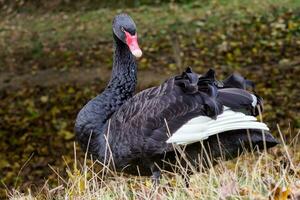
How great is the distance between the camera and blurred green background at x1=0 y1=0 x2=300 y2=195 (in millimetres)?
7934

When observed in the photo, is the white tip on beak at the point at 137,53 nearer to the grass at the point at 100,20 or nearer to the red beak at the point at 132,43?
the red beak at the point at 132,43

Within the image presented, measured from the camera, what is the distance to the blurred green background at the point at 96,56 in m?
7.93

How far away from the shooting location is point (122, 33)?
450cm

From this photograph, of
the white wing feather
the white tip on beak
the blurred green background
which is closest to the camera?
the white wing feather

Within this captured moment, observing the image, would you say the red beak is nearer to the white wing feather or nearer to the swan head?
the swan head

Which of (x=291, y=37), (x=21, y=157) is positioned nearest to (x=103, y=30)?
(x=291, y=37)

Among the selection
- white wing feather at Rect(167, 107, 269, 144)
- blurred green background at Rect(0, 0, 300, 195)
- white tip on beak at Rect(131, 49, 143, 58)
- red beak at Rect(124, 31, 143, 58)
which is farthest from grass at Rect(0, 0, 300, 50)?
white wing feather at Rect(167, 107, 269, 144)

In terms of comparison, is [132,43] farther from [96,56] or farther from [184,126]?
[96,56]

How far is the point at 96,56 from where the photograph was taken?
1083 centimetres

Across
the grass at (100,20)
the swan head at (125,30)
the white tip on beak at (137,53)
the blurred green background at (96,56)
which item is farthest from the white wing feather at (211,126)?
the grass at (100,20)

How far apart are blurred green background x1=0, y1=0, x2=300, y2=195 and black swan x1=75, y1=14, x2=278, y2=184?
3053 millimetres

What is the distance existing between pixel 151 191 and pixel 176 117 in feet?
2.42

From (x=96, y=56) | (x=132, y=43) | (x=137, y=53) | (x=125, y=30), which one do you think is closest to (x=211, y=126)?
(x=137, y=53)

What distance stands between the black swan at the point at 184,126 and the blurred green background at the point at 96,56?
10.0 ft
